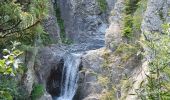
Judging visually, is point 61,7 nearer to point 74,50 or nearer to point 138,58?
point 74,50

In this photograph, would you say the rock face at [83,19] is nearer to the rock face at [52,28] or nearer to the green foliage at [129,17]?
the rock face at [52,28]

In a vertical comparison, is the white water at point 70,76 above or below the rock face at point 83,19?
below

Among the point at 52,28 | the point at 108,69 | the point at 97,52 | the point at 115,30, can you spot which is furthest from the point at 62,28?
the point at 108,69

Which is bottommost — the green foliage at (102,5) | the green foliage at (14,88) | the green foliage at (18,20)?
the green foliage at (14,88)

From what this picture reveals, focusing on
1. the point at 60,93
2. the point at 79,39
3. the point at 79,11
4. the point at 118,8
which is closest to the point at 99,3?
the point at 79,11

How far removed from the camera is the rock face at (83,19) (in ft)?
91.3

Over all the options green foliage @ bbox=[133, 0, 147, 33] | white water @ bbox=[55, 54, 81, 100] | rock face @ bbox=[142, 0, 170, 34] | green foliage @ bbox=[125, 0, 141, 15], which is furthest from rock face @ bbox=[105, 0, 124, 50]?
white water @ bbox=[55, 54, 81, 100]

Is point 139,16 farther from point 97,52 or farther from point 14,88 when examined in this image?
point 14,88

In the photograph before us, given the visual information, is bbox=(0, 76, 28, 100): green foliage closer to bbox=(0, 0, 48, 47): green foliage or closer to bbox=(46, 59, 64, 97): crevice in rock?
bbox=(46, 59, 64, 97): crevice in rock

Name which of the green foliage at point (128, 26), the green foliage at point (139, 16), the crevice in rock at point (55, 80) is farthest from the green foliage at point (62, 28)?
the green foliage at point (139, 16)

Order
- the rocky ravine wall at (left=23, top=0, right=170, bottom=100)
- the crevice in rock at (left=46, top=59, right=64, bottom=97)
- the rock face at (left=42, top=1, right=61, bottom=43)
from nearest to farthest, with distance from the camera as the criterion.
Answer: the rocky ravine wall at (left=23, top=0, right=170, bottom=100)
the crevice in rock at (left=46, top=59, right=64, bottom=97)
the rock face at (left=42, top=1, right=61, bottom=43)

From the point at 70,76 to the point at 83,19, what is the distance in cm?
770

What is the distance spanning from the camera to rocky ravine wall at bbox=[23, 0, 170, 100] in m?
13.1

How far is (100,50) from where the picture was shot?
1883 centimetres
